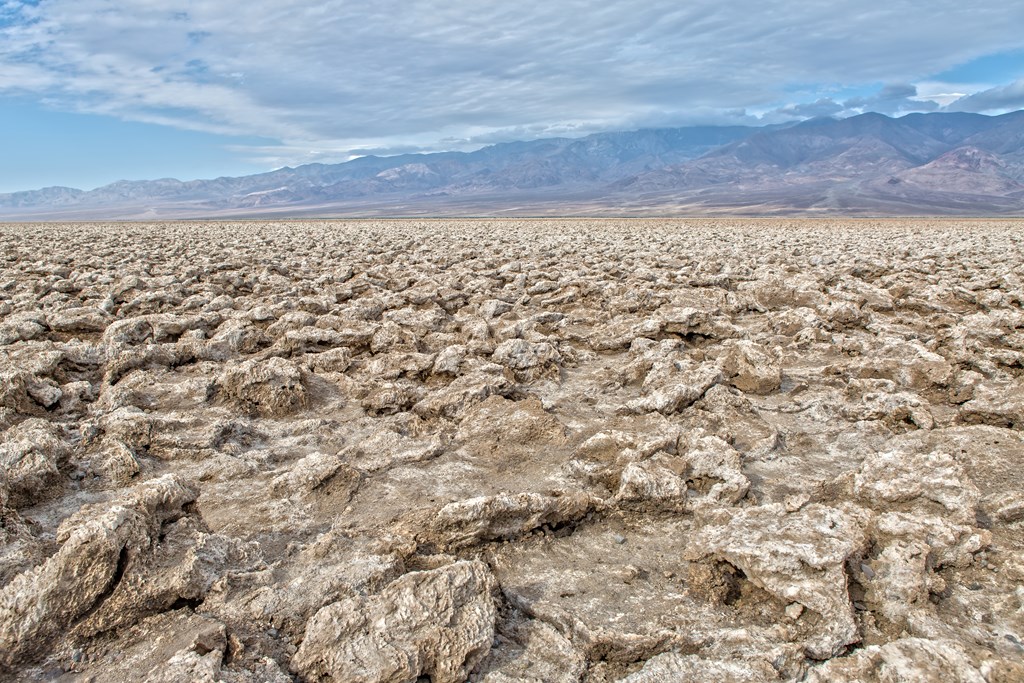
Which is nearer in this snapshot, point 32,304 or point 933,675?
point 933,675

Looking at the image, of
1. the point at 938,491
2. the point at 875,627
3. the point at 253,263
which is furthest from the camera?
the point at 253,263

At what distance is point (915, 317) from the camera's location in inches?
253

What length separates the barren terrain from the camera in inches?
73.6

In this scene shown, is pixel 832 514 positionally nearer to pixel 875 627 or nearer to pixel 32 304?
pixel 875 627

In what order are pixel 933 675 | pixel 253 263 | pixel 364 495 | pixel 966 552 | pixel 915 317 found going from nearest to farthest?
1. pixel 933 675
2. pixel 966 552
3. pixel 364 495
4. pixel 915 317
5. pixel 253 263

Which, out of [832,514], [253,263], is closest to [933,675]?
[832,514]

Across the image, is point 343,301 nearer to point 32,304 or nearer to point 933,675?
point 32,304

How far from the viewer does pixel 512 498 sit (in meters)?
2.57

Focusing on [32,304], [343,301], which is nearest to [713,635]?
[343,301]

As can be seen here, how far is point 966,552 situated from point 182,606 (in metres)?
2.57

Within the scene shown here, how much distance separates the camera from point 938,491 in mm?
2531

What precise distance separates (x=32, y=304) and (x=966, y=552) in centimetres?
800

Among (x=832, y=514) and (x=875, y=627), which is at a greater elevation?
(x=832, y=514)

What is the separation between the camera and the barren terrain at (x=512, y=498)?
1.87 metres
